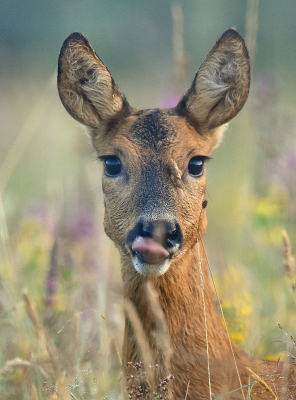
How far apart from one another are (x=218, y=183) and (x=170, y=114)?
6.36 m

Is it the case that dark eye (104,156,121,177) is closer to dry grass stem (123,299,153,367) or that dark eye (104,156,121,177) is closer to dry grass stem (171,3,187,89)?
dry grass stem (123,299,153,367)

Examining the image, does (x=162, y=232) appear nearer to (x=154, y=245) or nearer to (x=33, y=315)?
(x=154, y=245)

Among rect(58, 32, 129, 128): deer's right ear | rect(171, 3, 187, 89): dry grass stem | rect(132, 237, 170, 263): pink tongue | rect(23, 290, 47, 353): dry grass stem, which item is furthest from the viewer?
rect(171, 3, 187, 89): dry grass stem

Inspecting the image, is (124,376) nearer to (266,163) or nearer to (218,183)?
(266,163)

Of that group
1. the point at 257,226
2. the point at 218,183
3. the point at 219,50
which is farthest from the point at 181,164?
the point at 218,183

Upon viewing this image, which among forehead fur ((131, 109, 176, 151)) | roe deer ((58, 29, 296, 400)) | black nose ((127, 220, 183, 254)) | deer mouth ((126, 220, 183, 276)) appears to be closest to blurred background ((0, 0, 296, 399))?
roe deer ((58, 29, 296, 400))

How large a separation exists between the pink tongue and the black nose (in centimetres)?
3

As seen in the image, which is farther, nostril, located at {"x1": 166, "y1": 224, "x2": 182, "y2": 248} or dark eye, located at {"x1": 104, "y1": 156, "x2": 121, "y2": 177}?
dark eye, located at {"x1": 104, "y1": 156, "x2": 121, "y2": 177}

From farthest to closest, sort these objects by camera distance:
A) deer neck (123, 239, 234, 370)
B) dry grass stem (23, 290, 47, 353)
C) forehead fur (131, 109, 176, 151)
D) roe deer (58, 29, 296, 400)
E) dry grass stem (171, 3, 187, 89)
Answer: dry grass stem (171, 3, 187, 89) → forehead fur (131, 109, 176, 151) → deer neck (123, 239, 234, 370) → roe deer (58, 29, 296, 400) → dry grass stem (23, 290, 47, 353)

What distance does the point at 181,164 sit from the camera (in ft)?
16.3

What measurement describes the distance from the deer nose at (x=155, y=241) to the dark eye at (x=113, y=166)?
0.78 m

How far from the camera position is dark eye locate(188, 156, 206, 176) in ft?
16.6

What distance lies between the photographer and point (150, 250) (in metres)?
4.27

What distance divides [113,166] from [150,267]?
1033 mm
